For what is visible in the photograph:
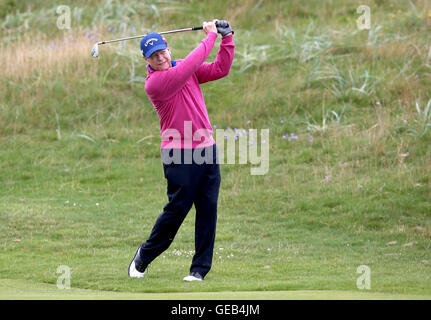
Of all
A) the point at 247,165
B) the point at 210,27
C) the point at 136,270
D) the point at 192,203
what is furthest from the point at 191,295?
the point at 247,165

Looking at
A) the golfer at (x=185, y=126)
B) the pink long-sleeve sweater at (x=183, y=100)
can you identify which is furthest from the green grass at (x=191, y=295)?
the pink long-sleeve sweater at (x=183, y=100)

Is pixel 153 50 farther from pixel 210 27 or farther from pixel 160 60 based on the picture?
pixel 210 27

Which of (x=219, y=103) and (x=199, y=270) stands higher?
(x=219, y=103)

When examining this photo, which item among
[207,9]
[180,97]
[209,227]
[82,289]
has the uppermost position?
[207,9]

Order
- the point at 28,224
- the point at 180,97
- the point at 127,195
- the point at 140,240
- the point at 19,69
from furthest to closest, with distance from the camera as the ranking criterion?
the point at 19,69
the point at 127,195
the point at 28,224
the point at 140,240
the point at 180,97

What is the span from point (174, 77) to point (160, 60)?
30 cm

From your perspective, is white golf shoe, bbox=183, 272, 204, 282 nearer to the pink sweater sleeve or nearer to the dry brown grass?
the pink sweater sleeve

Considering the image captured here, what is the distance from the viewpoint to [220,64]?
24.8ft

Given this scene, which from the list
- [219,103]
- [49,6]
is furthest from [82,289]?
[49,6]

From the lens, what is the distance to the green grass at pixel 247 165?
8.91 meters

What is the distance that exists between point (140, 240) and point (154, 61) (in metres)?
3.94

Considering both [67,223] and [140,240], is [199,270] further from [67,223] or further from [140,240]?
[67,223]

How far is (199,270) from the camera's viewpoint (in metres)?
7.74

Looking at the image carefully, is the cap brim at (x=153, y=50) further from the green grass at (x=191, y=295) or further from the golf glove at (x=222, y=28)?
the green grass at (x=191, y=295)
